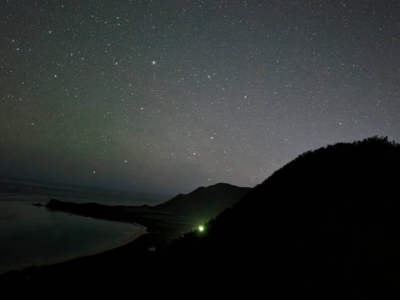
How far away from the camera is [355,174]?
10.7 metres

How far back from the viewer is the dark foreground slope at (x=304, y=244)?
266 inches

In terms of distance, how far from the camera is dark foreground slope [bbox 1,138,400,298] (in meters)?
6.76

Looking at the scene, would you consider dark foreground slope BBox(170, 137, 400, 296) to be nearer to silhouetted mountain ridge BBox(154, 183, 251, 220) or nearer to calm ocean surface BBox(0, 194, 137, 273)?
calm ocean surface BBox(0, 194, 137, 273)

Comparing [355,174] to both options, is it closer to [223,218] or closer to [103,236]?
[223,218]

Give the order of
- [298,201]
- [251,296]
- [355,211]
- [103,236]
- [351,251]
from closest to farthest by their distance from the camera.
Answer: [251,296] < [351,251] < [355,211] < [298,201] < [103,236]

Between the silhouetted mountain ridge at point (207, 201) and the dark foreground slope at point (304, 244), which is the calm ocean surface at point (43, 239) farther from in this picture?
the silhouetted mountain ridge at point (207, 201)

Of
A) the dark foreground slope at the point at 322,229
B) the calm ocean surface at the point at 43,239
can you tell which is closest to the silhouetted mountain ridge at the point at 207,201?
the calm ocean surface at the point at 43,239

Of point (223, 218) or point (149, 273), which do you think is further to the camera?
point (223, 218)

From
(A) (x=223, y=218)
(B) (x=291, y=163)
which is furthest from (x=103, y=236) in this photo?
(B) (x=291, y=163)

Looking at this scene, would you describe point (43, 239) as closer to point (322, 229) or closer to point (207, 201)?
point (322, 229)

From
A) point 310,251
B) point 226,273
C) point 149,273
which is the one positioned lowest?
point 149,273

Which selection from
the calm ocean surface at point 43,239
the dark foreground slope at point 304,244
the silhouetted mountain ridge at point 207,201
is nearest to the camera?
the dark foreground slope at point 304,244

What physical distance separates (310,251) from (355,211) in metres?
2.59

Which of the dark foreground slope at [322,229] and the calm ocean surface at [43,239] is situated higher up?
the dark foreground slope at [322,229]
